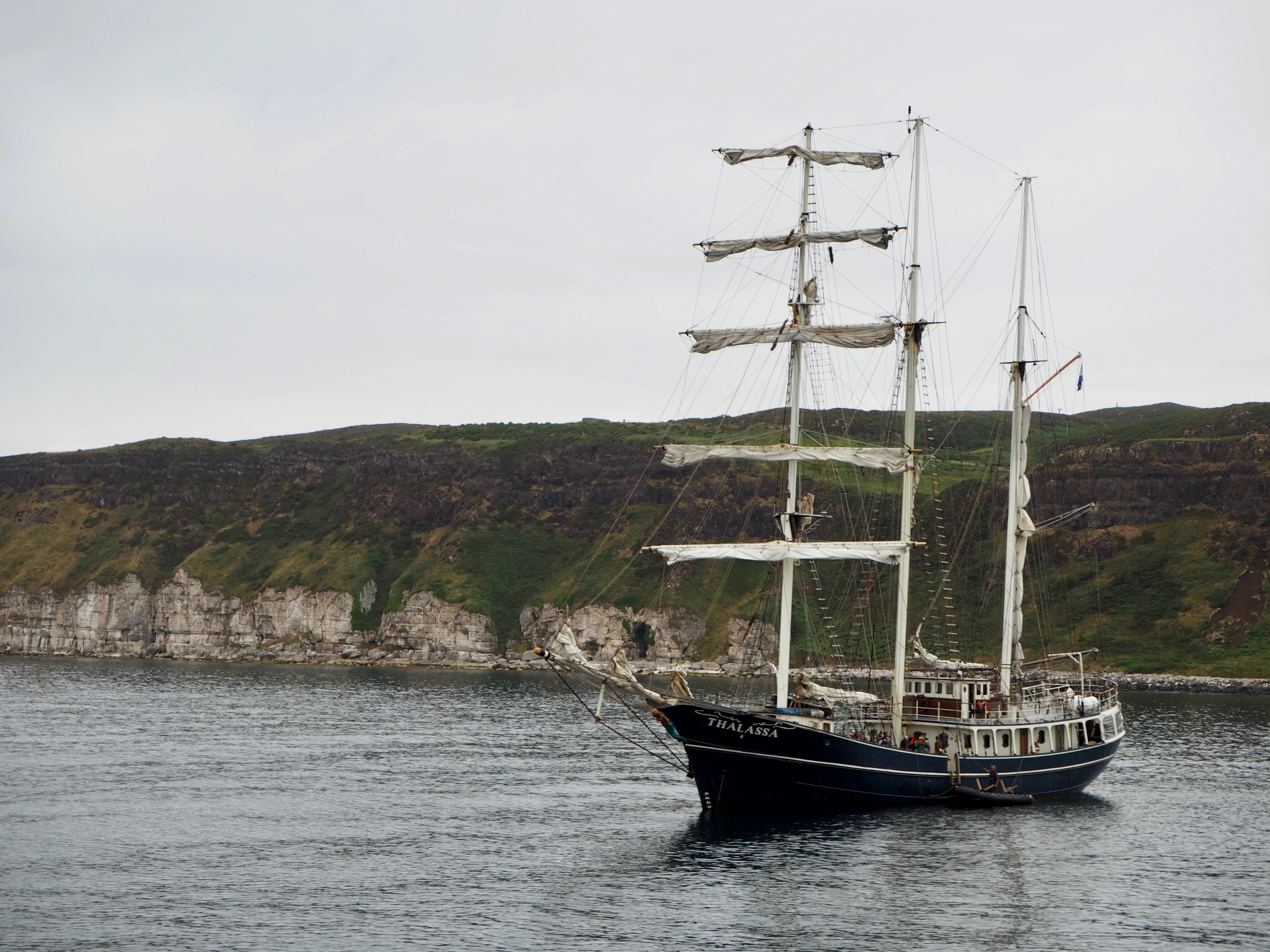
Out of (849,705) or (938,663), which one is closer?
(849,705)

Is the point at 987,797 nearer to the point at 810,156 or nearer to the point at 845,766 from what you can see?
the point at 845,766

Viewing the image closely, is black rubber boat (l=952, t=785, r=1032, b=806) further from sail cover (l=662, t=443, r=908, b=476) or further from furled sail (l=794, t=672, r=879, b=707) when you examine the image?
sail cover (l=662, t=443, r=908, b=476)

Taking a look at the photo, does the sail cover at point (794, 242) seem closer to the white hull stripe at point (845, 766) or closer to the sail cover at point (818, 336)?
the sail cover at point (818, 336)

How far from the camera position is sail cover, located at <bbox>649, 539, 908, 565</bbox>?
70000 millimetres

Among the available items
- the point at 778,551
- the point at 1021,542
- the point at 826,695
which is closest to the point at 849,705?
the point at 826,695

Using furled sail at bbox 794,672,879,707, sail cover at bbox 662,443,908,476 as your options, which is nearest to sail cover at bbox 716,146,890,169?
sail cover at bbox 662,443,908,476

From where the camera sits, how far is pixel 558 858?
199ft

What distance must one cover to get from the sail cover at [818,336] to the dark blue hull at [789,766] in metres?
21.3

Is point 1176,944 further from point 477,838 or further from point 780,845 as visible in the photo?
point 477,838

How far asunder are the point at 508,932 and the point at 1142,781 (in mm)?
56673

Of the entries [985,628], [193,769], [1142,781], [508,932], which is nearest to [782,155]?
[508,932]

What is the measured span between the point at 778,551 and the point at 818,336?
492 inches

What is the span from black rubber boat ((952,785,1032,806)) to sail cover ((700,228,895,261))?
103ft

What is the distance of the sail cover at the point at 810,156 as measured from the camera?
7144cm
